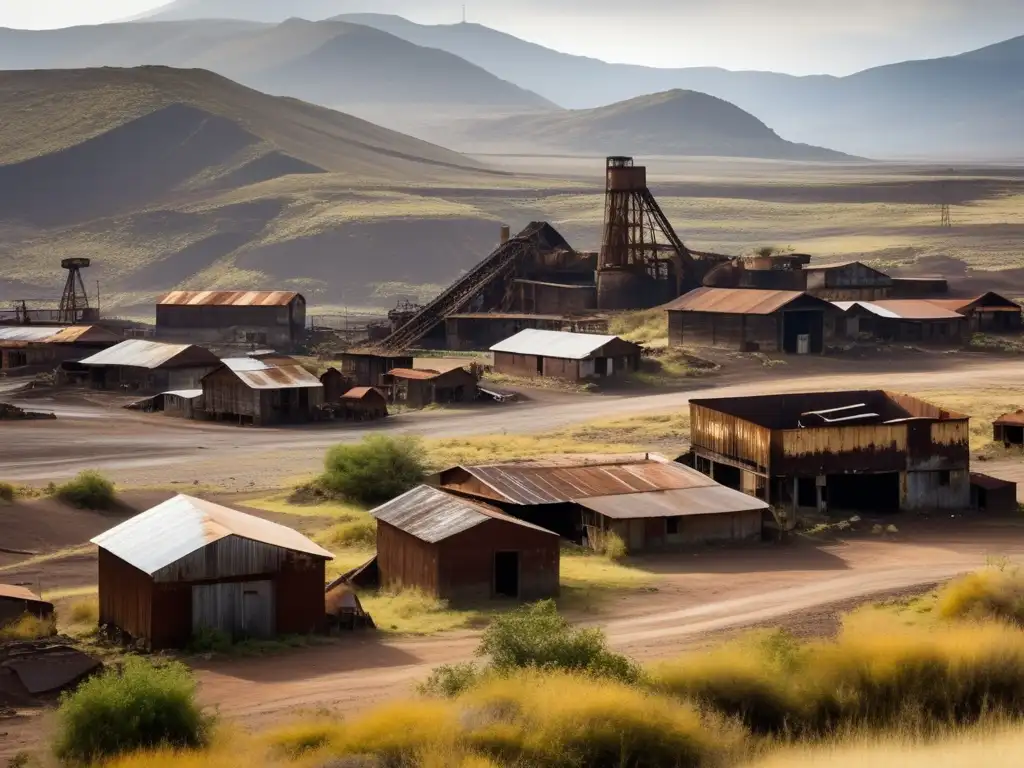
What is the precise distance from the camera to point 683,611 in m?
29.5

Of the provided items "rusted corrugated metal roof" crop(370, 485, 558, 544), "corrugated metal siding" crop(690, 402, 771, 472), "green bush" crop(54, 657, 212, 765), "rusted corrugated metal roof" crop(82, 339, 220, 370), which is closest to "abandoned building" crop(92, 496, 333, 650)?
"rusted corrugated metal roof" crop(370, 485, 558, 544)

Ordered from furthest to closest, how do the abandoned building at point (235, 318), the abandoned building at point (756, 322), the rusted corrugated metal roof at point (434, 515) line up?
1. the abandoned building at point (235, 318)
2. the abandoned building at point (756, 322)
3. the rusted corrugated metal roof at point (434, 515)

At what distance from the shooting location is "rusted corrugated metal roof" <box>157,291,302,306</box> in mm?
90125

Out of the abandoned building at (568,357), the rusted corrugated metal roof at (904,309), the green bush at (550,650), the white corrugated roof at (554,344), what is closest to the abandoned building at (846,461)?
the green bush at (550,650)

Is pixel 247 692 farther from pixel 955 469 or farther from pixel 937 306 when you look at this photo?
pixel 937 306

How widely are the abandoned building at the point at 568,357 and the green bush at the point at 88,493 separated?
31.8 metres

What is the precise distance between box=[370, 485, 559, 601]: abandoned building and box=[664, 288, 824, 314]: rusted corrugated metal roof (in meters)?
46.6

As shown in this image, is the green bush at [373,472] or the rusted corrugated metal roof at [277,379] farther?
the rusted corrugated metal roof at [277,379]

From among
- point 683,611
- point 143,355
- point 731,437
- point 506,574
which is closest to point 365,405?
point 143,355

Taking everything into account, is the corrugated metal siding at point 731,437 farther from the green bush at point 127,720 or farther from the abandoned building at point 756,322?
the abandoned building at point 756,322

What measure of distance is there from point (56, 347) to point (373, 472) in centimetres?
4145

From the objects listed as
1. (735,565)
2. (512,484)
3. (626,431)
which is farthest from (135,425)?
(735,565)

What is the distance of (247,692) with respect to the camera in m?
23.7

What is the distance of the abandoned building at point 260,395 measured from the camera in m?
61.5
